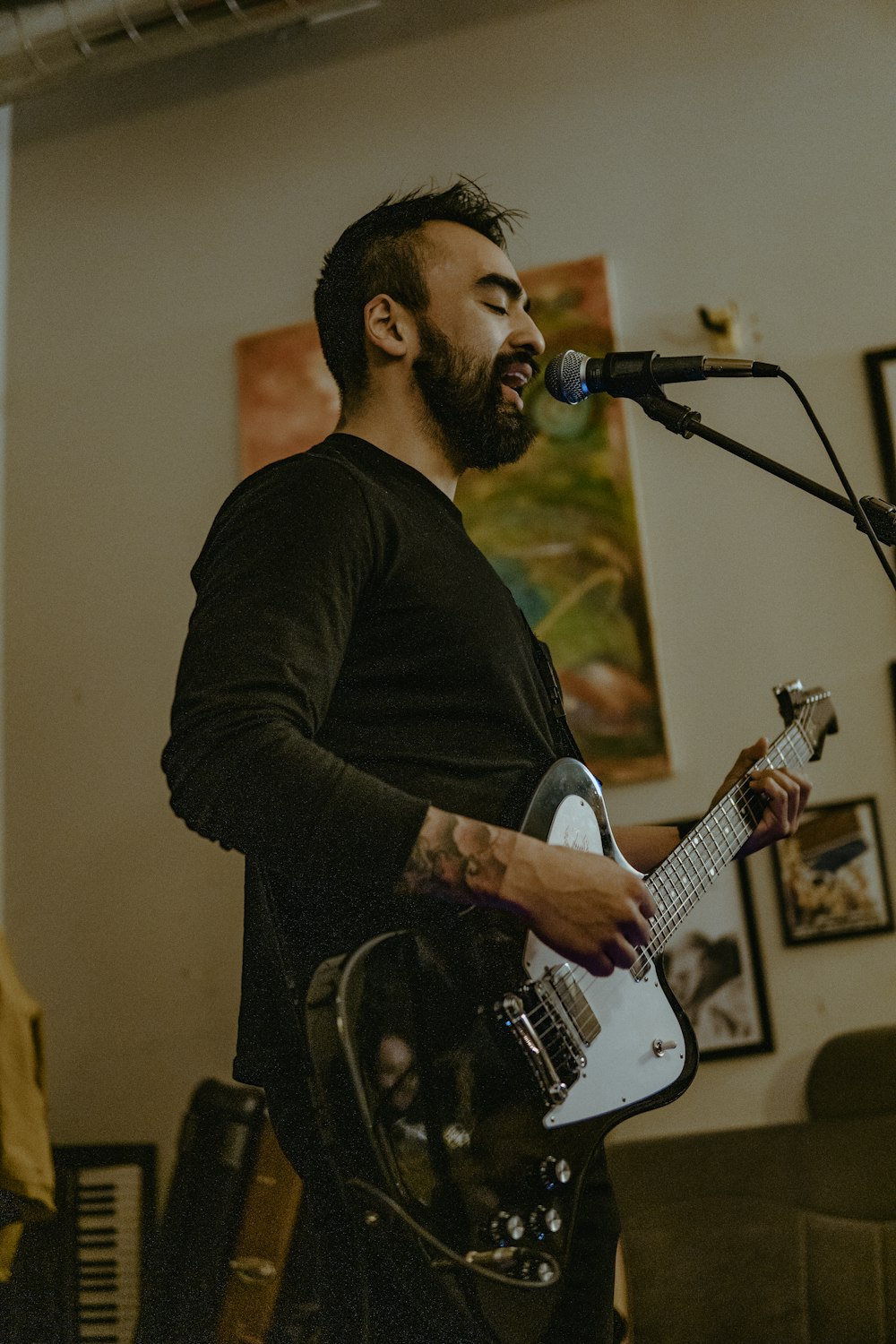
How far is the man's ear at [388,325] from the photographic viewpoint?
1.60 m

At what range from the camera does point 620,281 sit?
108 inches

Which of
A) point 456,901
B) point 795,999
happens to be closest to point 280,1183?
point 795,999

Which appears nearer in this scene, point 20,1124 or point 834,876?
point 20,1124

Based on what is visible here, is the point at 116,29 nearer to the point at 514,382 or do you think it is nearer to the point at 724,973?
the point at 514,382

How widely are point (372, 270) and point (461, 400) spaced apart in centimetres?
26

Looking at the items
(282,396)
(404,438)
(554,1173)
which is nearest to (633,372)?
(404,438)

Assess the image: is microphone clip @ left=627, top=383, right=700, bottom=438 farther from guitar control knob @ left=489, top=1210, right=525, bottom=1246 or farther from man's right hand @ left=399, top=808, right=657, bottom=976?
guitar control knob @ left=489, top=1210, right=525, bottom=1246

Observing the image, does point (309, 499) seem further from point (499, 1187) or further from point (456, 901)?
point (499, 1187)

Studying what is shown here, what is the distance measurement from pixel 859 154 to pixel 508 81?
2.82 feet

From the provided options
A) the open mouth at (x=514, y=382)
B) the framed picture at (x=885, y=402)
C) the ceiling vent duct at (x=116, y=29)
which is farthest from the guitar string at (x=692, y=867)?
the ceiling vent duct at (x=116, y=29)

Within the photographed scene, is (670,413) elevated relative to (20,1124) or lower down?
elevated

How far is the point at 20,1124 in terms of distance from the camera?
2.04 m

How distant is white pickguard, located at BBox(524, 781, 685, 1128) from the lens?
126 cm

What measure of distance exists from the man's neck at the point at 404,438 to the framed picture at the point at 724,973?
128 centimetres
